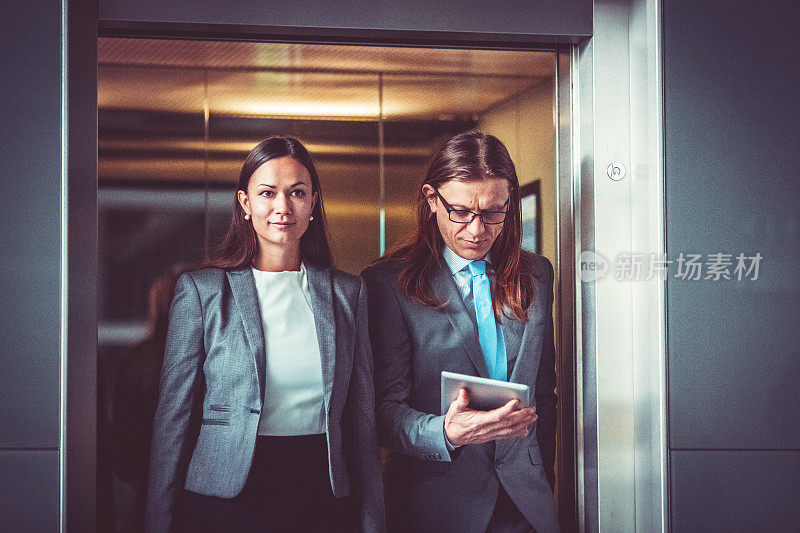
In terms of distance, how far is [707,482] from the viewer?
3.07 meters

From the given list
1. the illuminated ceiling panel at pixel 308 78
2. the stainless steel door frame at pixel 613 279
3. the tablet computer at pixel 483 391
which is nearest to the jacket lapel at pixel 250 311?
the tablet computer at pixel 483 391

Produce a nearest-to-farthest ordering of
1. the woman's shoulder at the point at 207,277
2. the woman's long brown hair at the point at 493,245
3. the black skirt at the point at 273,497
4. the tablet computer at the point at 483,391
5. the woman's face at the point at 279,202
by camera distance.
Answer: the tablet computer at the point at 483,391, the black skirt at the point at 273,497, the woman's shoulder at the point at 207,277, the woman's face at the point at 279,202, the woman's long brown hair at the point at 493,245

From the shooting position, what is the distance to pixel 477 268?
3.18 metres

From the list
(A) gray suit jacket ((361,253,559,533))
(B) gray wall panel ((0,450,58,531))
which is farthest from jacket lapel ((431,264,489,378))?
(B) gray wall panel ((0,450,58,531))

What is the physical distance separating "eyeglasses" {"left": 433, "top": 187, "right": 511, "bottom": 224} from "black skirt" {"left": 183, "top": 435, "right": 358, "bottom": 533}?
3.24 ft

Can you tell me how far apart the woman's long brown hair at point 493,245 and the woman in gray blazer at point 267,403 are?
29 centimetres

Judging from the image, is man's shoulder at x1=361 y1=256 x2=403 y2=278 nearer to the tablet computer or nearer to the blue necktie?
the blue necktie

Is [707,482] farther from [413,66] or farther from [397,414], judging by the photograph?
[413,66]

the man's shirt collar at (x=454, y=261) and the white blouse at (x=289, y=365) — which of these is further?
the man's shirt collar at (x=454, y=261)

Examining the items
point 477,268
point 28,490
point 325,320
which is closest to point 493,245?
point 477,268

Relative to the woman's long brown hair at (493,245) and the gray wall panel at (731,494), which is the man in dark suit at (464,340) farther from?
the gray wall panel at (731,494)

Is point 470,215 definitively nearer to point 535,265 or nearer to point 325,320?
point 535,265

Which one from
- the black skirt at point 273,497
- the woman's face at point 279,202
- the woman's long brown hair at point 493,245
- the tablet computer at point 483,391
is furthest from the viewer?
the woman's long brown hair at point 493,245

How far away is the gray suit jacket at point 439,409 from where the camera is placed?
3.02m
